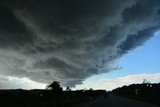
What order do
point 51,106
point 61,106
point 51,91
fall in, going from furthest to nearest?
point 51,91 < point 61,106 < point 51,106

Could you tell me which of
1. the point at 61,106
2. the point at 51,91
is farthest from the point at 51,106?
the point at 51,91

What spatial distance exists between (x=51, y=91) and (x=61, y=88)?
3.93 metres

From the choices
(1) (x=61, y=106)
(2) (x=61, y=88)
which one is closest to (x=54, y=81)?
(2) (x=61, y=88)

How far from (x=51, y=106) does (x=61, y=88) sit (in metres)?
80.6

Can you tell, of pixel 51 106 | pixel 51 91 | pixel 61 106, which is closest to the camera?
pixel 51 106

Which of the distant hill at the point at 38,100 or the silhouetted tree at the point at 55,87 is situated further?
the silhouetted tree at the point at 55,87

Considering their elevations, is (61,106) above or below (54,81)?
below

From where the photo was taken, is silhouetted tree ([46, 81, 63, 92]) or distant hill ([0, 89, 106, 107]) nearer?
distant hill ([0, 89, 106, 107])

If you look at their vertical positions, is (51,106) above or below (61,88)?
below

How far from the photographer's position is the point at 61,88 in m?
124

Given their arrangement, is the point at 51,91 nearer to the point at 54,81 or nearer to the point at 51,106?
the point at 54,81

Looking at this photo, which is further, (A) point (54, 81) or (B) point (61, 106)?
(A) point (54, 81)

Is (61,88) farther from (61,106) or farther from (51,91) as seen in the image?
(61,106)

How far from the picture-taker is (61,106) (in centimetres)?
4897
